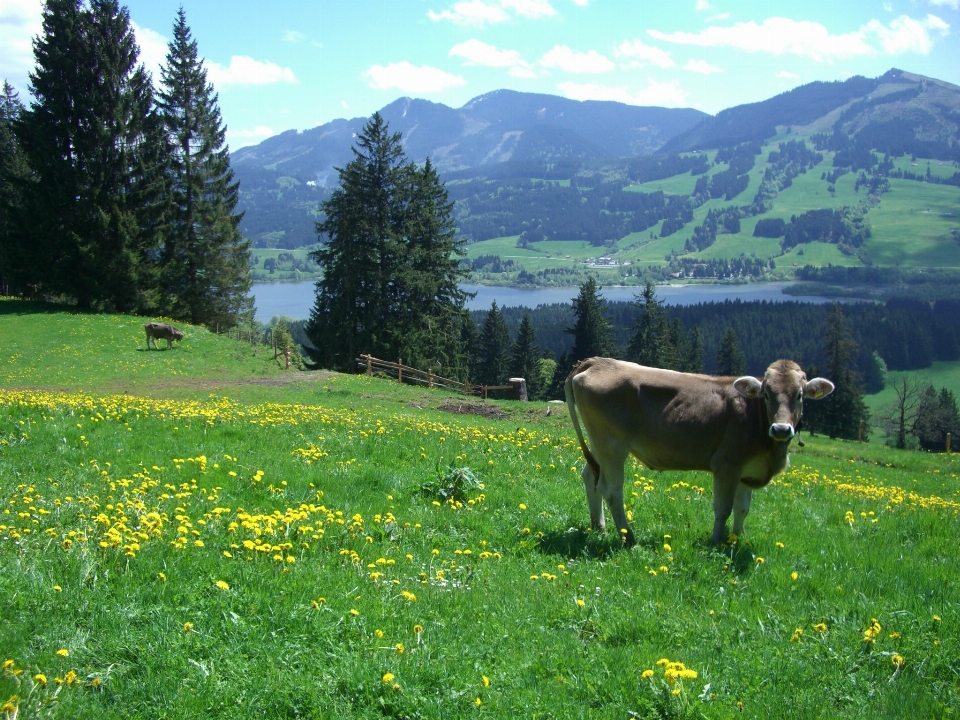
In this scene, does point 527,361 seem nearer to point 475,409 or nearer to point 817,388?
point 475,409

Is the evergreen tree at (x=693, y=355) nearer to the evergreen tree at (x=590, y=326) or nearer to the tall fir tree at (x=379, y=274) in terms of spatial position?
the evergreen tree at (x=590, y=326)

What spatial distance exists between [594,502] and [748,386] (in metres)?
2.46

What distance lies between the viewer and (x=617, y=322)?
173875 mm

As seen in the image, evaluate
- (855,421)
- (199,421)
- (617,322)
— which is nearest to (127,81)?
(199,421)

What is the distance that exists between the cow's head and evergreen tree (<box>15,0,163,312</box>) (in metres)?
45.9

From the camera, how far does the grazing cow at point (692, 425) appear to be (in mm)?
8516

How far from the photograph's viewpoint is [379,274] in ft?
169

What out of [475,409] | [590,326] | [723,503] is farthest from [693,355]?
[723,503]

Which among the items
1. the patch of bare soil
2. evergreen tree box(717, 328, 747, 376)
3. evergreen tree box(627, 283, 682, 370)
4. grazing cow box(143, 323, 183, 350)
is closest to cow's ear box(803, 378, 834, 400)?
the patch of bare soil

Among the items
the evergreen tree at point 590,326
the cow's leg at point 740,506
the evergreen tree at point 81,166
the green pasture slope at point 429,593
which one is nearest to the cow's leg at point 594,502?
the green pasture slope at point 429,593

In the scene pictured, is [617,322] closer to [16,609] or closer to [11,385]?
[11,385]

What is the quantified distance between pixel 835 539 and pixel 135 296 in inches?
1888

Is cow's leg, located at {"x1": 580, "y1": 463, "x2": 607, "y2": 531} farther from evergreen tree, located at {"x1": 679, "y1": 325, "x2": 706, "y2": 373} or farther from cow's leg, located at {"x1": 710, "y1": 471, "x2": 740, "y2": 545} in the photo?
evergreen tree, located at {"x1": 679, "y1": 325, "x2": 706, "y2": 373}

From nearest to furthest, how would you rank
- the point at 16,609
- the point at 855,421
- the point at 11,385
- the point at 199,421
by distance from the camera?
the point at 16,609 < the point at 199,421 < the point at 11,385 < the point at 855,421
